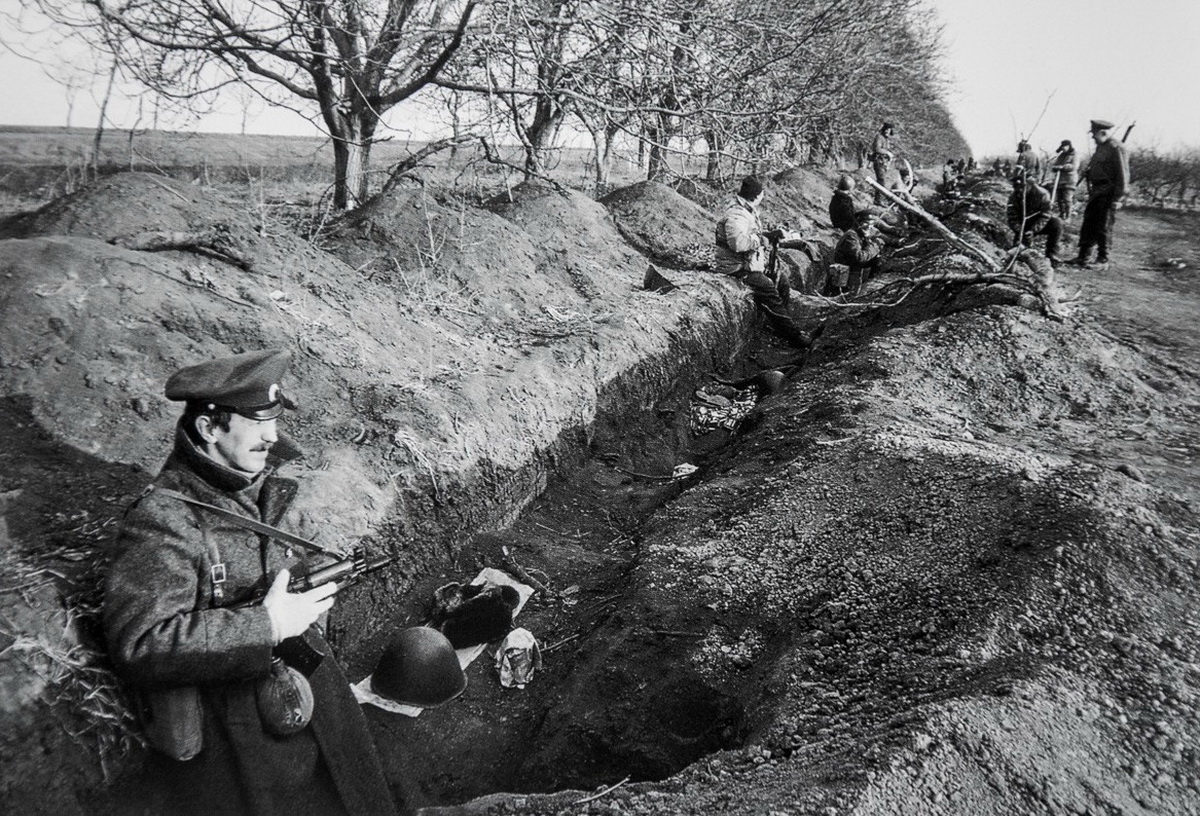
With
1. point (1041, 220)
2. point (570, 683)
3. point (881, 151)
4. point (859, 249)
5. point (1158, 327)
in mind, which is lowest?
point (570, 683)

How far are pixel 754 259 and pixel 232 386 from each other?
7.42 meters

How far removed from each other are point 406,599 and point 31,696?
188cm

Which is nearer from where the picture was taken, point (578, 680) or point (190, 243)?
point (578, 680)

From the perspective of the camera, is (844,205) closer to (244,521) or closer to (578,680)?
(578,680)

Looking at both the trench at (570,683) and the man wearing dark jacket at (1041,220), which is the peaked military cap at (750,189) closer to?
the trench at (570,683)

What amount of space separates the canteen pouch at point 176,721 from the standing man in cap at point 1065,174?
14846mm

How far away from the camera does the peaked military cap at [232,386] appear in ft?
6.28

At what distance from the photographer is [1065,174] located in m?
13.1

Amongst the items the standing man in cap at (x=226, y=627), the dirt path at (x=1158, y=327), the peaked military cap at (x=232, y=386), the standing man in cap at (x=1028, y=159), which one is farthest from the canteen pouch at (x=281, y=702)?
the standing man in cap at (x=1028, y=159)

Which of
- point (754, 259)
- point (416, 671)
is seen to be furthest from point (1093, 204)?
point (416, 671)

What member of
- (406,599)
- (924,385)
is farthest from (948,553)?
(406,599)

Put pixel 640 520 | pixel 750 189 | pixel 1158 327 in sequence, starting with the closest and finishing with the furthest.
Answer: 1. pixel 640 520
2. pixel 1158 327
3. pixel 750 189

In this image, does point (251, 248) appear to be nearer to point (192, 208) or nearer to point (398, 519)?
point (192, 208)

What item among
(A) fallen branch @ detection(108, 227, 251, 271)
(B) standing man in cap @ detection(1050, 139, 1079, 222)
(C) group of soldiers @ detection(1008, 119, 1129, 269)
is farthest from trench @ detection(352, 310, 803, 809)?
(B) standing man in cap @ detection(1050, 139, 1079, 222)
